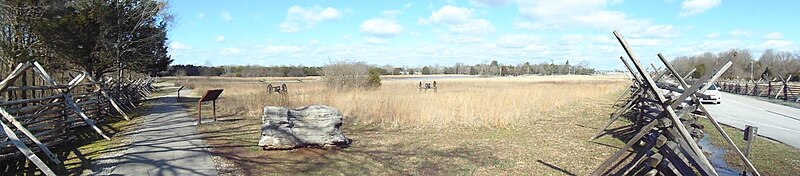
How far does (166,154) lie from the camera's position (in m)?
8.20

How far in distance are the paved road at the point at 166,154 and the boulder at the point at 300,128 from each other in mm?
1171

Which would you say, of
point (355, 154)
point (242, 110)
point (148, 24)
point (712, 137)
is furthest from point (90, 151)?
point (148, 24)

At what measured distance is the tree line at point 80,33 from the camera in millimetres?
15961

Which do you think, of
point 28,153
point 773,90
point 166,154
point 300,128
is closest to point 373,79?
point 300,128

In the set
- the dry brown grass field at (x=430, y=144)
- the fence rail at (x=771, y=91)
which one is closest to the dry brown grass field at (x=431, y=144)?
the dry brown grass field at (x=430, y=144)

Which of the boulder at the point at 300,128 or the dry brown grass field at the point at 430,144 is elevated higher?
the boulder at the point at 300,128

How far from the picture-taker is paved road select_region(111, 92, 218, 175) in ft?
22.7

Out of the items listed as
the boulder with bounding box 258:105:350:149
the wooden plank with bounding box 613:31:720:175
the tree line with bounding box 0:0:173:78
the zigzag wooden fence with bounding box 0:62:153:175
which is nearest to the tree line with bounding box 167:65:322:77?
the tree line with bounding box 0:0:173:78

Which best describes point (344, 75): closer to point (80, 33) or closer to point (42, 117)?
point (80, 33)

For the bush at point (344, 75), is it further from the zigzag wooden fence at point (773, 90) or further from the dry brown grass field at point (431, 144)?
the zigzag wooden fence at point (773, 90)

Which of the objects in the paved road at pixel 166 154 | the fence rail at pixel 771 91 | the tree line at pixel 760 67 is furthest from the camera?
the tree line at pixel 760 67

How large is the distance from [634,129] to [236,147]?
9.23m

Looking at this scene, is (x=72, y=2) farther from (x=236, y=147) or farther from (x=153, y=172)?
(x=153, y=172)

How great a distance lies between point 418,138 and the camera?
10.7 m
